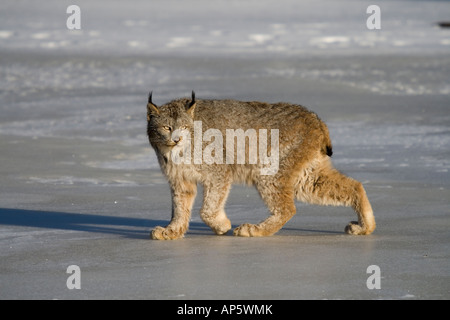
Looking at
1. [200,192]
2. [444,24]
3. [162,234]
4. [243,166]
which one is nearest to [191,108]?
[243,166]

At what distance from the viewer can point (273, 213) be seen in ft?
25.1

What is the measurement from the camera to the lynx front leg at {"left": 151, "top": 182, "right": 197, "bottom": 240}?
7484 mm

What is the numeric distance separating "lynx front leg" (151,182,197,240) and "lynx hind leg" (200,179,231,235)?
13 centimetres

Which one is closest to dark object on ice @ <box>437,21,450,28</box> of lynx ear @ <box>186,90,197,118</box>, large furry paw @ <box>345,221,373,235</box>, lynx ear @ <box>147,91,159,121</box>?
large furry paw @ <box>345,221,373,235</box>

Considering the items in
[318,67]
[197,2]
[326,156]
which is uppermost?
[197,2]

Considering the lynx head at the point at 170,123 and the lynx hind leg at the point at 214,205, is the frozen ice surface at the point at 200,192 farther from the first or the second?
the lynx head at the point at 170,123

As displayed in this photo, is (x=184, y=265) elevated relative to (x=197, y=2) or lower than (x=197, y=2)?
lower

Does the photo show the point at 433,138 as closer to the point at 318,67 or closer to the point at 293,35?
the point at 318,67

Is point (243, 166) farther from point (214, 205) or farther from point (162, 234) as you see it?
point (162, 234)

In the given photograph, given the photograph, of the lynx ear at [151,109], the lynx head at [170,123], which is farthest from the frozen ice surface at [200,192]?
the lynx ear at [151,109]

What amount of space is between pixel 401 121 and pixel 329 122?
1.09 meters

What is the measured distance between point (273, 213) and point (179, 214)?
2.55 ft
